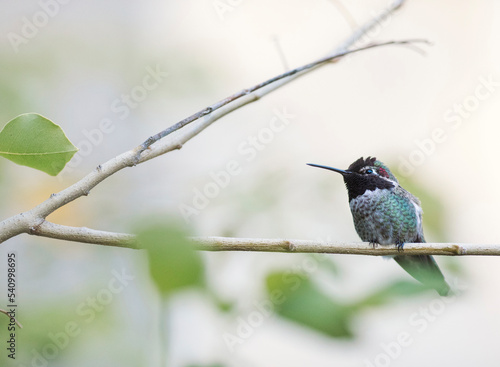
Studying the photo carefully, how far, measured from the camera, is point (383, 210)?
224 cm

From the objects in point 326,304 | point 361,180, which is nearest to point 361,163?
point 361,180

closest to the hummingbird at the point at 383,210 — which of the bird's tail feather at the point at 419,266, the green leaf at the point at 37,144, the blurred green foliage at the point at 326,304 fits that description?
the bird's tail feather at the point at 419,266

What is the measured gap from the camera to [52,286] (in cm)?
145

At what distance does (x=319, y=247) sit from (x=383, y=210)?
1.16 meters

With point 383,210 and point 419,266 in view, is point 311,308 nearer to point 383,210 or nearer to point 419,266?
point 419,266

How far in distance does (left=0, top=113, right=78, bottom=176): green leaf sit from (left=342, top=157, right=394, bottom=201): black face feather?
5.28 ft

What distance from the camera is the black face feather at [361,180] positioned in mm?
2314

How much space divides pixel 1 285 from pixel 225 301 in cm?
118

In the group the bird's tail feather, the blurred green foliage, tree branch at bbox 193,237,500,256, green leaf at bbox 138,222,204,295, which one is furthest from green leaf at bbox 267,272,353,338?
the bird's tail feather

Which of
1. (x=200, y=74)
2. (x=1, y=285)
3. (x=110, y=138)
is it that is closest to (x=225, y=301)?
(x=1, y=285)

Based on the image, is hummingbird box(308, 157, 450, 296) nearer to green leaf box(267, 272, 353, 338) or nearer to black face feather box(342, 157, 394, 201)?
black face feather box(342, 157, 394, 201)

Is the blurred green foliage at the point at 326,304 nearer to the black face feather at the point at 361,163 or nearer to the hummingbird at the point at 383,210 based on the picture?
the hummingbird at the point at 383,210

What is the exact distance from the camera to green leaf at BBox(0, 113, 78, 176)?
827mm

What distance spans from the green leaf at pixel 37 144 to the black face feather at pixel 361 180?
1.61 m
